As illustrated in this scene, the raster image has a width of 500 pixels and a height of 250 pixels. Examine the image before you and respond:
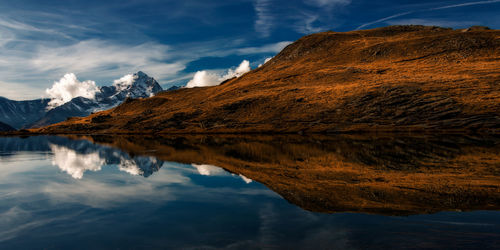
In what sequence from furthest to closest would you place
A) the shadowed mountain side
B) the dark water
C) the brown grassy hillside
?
the brown grassy hillside
the shadowed mountain side
the dark water

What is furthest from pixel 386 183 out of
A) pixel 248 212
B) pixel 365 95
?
pixel 365 95

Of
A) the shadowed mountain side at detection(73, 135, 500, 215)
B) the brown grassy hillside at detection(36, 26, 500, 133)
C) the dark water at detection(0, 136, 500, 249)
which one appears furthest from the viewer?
the brown grassy hillside at detection(36, 26, 500, 133)

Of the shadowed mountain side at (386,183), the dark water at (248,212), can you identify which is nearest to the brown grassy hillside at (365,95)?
the shadowed mountain side at (386,183)

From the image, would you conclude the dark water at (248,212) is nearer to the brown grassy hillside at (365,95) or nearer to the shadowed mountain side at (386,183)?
the shadowed mountain side at (386,183)

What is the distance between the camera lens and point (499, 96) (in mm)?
83000

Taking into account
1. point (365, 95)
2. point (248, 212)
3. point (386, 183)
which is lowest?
point (248, 212)

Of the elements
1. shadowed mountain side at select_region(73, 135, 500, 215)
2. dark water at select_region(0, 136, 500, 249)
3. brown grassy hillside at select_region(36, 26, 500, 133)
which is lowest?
dark water at select_region(0, 136, 500, 249)

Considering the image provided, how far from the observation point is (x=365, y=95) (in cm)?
10019

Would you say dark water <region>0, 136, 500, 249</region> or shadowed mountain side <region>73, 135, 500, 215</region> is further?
shadowed mountain side <region>73, 135, 500, 215</region>

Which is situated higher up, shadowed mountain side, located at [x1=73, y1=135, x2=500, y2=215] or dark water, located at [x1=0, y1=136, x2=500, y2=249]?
shadowed mountain side, located at [x1=73, y1=135, x2=500, y2=215]

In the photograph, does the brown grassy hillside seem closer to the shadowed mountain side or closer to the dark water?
the shadowed mountain side

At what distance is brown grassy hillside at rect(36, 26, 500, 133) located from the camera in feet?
279

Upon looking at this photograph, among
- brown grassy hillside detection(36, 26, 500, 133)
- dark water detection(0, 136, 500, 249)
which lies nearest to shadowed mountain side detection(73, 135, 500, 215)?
dark water detection(0, 136, 500, 249)

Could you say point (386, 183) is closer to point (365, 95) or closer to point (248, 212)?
point (248, 212)
